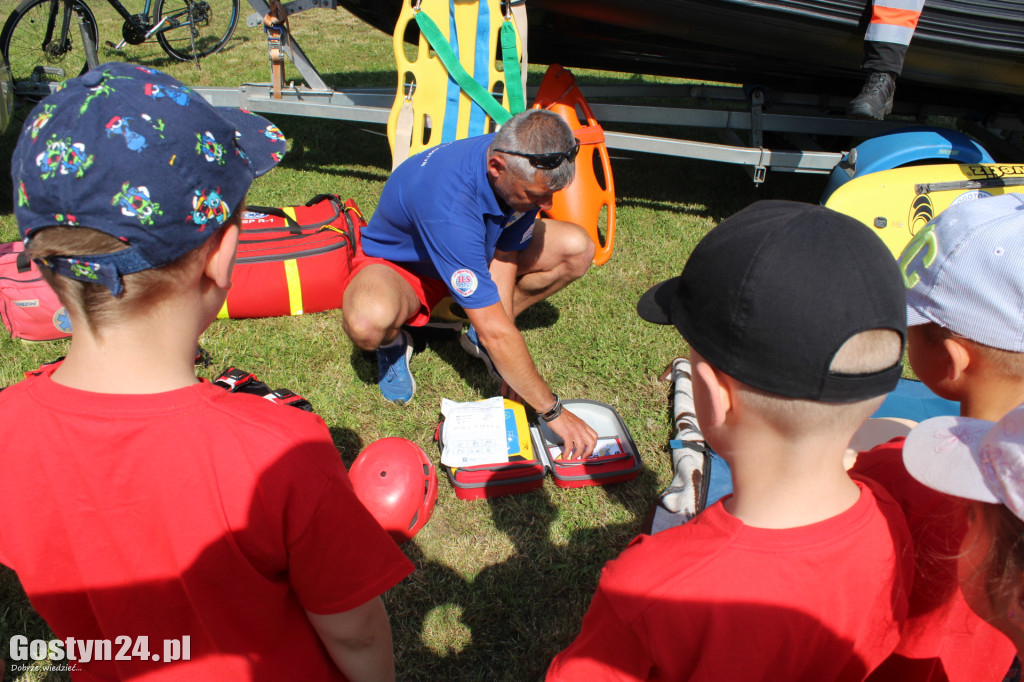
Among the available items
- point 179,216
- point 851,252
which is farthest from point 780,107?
point 179,216

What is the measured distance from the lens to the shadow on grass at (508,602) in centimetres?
223

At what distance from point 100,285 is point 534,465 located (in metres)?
2.08

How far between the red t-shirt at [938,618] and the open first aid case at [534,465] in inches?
62.6

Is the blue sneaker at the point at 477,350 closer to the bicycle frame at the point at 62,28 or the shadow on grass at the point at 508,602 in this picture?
the shadow on grass at the point at 508,602

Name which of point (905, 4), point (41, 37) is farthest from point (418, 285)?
point (41, 37)

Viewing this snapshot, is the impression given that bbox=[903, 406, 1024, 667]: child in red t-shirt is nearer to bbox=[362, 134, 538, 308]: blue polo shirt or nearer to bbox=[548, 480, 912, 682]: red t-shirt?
bbox=[548, 480, 912, 682]: red t-shirt

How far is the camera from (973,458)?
2.95 feet

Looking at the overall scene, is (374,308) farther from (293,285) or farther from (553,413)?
(553,413)

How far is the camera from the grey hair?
2.77m

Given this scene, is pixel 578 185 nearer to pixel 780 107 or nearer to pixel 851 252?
pixel 780 107

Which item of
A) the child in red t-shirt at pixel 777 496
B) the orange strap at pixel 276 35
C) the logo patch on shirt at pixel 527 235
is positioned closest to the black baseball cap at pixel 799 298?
the child in red t-shirt at pixel 777 496

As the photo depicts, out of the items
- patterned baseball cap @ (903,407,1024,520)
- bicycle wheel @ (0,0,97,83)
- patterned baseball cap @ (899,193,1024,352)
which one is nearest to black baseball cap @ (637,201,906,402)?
patterned baseball cap @ (903,407,1024,520)

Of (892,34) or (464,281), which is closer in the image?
(464,281)

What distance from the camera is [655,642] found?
1013 millimetres
